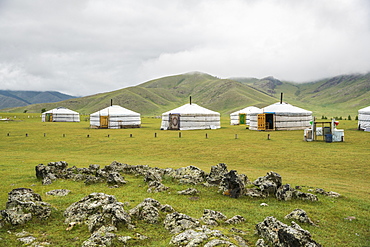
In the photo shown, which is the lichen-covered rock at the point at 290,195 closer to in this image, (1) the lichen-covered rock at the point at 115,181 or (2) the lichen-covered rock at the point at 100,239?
(2) the lichen-covered rock at the point at 100,239

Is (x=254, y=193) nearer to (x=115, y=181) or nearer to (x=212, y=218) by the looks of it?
(x=212, y=218)

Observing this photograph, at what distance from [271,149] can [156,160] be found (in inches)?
315

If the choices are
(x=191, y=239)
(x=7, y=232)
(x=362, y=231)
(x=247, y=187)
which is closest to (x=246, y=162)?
(x=247, y=187)

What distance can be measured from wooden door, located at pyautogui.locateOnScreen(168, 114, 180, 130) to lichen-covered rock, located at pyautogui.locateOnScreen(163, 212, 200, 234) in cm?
3276

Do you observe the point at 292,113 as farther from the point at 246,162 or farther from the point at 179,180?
the point at 179,180

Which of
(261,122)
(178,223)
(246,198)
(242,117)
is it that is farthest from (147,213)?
(242,117)

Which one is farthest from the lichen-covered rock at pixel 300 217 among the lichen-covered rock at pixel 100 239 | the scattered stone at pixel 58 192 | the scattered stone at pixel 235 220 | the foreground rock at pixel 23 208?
the scattered stone at pixel 58 192

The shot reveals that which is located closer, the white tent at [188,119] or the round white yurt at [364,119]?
the round white yurt at [364,119]

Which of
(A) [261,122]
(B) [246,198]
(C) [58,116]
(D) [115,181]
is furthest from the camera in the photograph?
(C) [58,116]

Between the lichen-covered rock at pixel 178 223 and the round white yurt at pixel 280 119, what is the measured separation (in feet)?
104

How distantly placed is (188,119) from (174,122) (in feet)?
6.64

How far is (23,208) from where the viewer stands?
6.18 m

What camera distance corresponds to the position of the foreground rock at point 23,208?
5.82m

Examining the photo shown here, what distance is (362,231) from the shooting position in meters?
5.65
